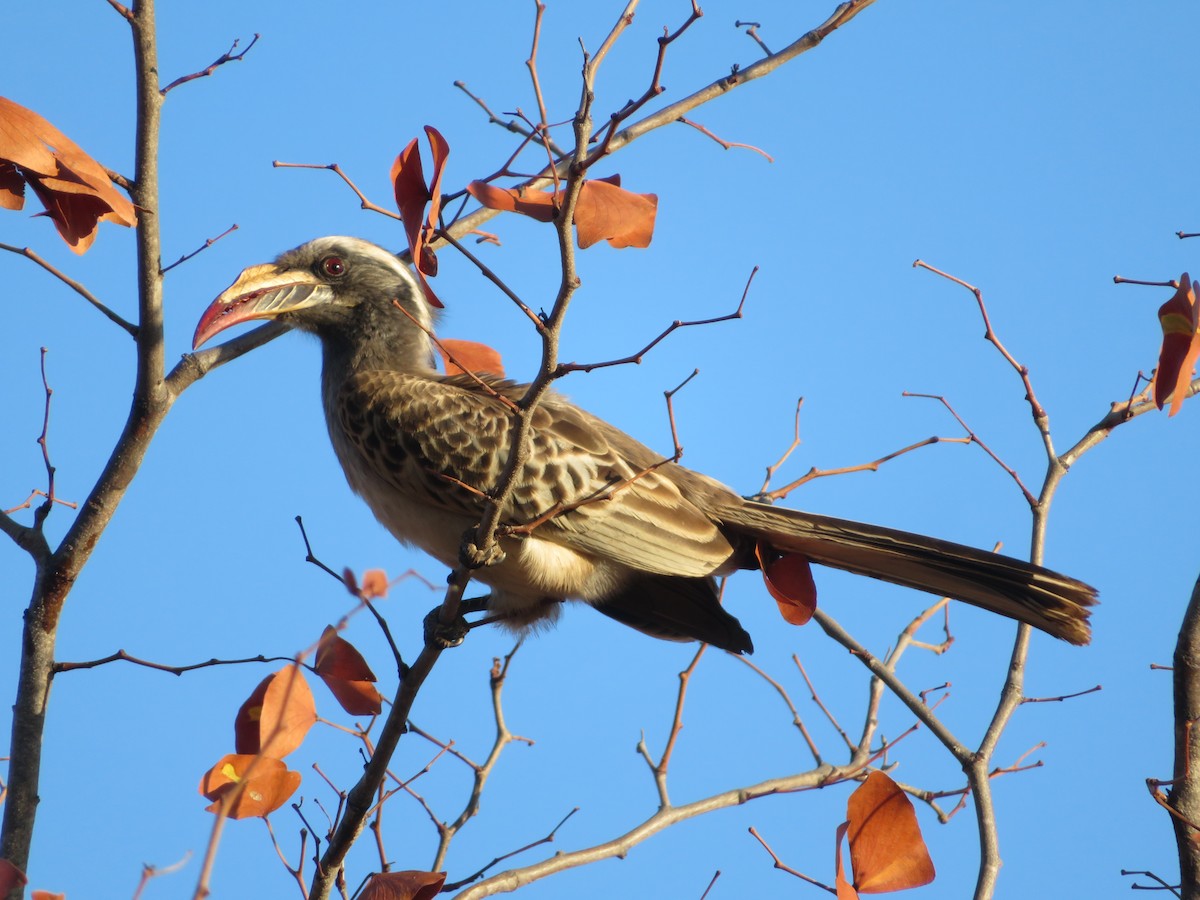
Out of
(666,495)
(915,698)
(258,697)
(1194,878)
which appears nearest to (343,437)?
(666,495)

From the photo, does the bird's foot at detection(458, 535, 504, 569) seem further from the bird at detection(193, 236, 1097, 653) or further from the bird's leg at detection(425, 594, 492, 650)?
the bird at detection(193, 236, 1097, 653)

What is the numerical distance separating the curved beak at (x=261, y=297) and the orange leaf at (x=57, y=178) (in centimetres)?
121

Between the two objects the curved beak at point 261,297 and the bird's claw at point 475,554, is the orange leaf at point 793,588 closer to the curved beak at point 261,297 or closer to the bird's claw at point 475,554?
the bird's claw at point 475,554

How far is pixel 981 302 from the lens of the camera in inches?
164

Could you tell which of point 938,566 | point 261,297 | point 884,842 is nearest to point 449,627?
point 884,842

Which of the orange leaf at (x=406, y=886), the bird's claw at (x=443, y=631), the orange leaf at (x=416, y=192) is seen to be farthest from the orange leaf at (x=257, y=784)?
the orange leaf at (x=416, y=192)

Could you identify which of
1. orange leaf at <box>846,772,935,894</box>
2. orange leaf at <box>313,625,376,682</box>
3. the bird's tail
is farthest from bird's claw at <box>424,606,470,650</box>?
orange leaf at <box>846,772,935,894</box>

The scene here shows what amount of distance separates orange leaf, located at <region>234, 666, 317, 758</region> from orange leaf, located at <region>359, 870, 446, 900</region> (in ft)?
1.34

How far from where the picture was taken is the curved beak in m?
4.50

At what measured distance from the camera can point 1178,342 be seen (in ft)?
9.57

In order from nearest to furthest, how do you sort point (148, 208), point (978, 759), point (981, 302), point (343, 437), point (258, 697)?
point (258, 697), point (148, 208), point (978, 759), point (981, 302), point (343, 437)

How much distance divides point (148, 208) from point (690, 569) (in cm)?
222

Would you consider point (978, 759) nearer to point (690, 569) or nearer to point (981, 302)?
point (690, 569)

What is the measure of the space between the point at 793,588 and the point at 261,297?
2.61 metres
